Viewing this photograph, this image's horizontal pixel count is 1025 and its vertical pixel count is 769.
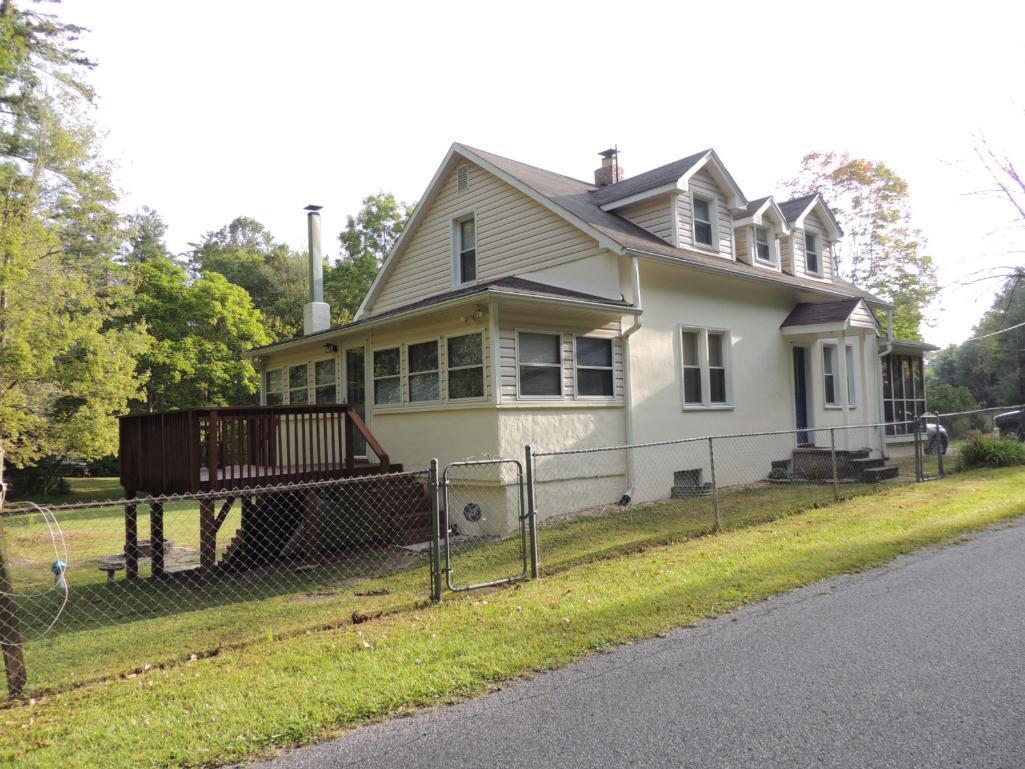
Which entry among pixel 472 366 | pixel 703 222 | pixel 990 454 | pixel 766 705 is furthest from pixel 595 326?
pixel 990 454

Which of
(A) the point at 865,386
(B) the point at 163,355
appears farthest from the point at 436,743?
(B) the point at 163,355

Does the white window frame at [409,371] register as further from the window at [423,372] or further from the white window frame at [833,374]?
the white window frame at [833,374]

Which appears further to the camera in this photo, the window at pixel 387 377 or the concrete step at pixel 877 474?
the concrete step at pixel 877 474

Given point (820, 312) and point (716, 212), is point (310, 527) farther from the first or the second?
point (820, 312)

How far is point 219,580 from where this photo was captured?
31.8 feet

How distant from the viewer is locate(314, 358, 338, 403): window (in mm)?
15047

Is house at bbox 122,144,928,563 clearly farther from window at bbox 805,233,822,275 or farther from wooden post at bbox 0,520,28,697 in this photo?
wooden post at bbox 0,520,28,697

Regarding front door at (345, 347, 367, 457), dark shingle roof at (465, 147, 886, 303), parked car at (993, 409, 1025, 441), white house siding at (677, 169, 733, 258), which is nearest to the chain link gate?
front door at (345, 347, 367, 457)

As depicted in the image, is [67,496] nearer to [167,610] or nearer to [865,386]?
[167,610]

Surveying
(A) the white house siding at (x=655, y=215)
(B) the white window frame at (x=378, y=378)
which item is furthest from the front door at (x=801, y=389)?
(B) the white window frame at (x=378, y=378)

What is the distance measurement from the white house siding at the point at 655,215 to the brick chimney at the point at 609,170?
3408 mm

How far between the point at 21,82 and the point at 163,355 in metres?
11.1

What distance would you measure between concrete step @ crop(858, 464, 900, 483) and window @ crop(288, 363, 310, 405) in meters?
11.5

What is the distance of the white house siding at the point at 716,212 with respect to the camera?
1430cm
